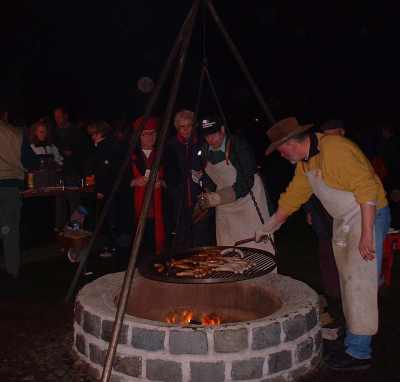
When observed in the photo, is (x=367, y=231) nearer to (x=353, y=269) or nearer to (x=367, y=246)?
(x=367, y=246)

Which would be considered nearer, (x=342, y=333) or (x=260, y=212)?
(x=342, y=333)

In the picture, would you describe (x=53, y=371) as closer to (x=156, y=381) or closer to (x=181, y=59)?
(x=156, y=381)

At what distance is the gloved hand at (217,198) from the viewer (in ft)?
17.7

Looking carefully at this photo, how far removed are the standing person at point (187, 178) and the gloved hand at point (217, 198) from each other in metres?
0.38

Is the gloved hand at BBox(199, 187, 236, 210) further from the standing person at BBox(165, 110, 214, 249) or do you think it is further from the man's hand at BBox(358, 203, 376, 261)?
the man's hand at BBox(358, 203, 376, 261)

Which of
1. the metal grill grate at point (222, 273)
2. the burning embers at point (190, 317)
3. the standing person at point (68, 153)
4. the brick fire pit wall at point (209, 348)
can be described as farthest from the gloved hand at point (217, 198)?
the standing person at point (68, 153)

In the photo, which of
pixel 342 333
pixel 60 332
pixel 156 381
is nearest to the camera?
pixel 156 381

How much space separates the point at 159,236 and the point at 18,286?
1836 millimetres

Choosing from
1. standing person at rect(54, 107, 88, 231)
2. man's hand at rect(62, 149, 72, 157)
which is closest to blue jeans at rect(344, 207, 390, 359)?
standing person at rect(54, 107, 88, 231)

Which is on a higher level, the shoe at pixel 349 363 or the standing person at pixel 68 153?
the standing person at pixel 68 153

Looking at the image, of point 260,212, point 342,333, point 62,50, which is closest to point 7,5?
point 62,50

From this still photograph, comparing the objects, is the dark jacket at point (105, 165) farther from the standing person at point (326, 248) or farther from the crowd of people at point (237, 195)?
the standing person at point (326, 248)

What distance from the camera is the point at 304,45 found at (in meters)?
23.4

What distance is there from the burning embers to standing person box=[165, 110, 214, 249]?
0.82 m
